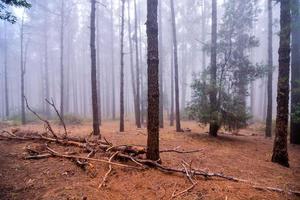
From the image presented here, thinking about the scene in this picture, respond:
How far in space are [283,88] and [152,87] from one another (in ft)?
17.6

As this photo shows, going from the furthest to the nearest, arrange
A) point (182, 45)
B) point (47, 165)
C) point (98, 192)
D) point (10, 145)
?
point (182, 45)
point (10, 145)
point (47, 165)
point (98, 192)

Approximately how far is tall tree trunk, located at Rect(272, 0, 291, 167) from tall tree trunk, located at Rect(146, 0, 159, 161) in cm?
516

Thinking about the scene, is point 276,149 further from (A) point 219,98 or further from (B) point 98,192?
(B) point 98,192

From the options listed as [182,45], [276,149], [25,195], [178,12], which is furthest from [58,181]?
[182,45]

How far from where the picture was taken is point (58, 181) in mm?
7262

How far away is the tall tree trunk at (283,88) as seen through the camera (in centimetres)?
1031

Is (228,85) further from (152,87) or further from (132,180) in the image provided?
(132,180)

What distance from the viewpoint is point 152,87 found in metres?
8.18

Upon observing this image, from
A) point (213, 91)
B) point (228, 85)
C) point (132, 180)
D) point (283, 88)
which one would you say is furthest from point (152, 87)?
point (228, 85)

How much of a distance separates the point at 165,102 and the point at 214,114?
18918 millimetres

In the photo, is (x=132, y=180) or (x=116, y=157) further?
(x=116, y=157)

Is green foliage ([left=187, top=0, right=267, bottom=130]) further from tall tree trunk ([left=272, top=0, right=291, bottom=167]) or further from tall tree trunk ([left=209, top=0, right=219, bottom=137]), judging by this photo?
tall tree trunk ([left=272, top=0, right=291, bottom=167])

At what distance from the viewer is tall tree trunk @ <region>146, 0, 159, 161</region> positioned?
8.18 m

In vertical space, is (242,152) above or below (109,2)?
below
